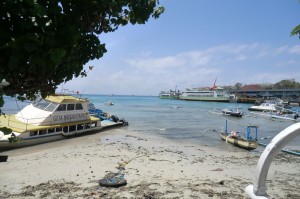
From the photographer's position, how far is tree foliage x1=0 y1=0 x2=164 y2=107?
92.6 inches

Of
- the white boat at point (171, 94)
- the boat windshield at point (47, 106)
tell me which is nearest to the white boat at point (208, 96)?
the white boat at point (171, 94)

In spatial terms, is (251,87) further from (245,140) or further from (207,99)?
(245,140)

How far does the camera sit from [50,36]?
2.40m

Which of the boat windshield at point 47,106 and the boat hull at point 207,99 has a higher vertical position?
the boat windshield at point 47,106

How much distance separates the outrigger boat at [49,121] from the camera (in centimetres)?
1935

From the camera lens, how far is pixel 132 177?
39.9 ft

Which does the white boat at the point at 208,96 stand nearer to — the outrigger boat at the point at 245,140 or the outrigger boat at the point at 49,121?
the outrigger boat at the point at 245,140

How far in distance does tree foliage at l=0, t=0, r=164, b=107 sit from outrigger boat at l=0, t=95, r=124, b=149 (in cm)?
1657

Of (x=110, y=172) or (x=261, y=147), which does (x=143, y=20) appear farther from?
(x=261, y=147)

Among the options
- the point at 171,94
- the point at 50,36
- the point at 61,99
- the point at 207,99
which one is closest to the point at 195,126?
the point at 61,99

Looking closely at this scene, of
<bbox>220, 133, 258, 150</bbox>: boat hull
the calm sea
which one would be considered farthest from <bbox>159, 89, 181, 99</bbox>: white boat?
<bbox>220, 133, 258, 150</bbox>: boat hull

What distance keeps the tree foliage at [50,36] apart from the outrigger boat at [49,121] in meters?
16.6

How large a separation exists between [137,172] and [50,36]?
11.4 meters

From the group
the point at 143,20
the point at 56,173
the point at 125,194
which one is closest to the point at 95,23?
the point at 143,20
